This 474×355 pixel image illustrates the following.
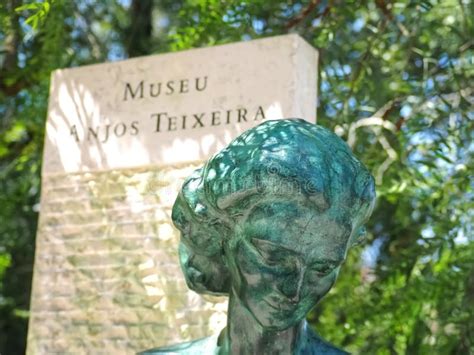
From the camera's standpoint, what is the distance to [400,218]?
4988 millimetres

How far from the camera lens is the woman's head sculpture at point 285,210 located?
1985 millimetres

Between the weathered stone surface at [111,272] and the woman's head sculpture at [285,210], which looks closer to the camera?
the woman's head sculpture at [285,210]

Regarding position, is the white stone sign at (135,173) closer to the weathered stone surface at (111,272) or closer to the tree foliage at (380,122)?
the weathered stone surface at (111,272)

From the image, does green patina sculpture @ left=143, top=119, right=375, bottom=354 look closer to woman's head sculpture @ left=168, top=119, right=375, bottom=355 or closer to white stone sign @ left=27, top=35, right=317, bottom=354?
woman's head sculpture @ left=168, top=119, right=375, bottom=355

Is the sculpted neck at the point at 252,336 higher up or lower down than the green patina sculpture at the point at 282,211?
lower down

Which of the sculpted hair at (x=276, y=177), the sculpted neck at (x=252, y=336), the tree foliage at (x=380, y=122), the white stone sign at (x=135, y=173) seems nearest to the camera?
the sculpted hair at (x=276, y=177)

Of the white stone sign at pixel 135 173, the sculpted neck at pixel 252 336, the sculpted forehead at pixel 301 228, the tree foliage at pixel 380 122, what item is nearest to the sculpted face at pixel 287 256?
the sculpted forehead at pixel 301 228

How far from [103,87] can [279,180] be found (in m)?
2.20

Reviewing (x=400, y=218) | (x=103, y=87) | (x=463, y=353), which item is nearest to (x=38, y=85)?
(x=103, y=87)

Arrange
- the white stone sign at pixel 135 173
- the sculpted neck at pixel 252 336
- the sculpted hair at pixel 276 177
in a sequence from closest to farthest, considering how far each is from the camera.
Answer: the sculpted hair at pixel 276 177, the sculpted neck at pixel 252 336, the white stone sign at pixel 135 173

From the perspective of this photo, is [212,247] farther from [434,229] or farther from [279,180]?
[434,229]

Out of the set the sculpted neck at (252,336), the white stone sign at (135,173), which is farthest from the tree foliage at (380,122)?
the sculpted neck at (252,336)

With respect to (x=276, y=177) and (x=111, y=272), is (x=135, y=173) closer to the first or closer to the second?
(x=111, y=272)

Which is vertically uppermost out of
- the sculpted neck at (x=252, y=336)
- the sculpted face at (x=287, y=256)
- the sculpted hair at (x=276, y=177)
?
the sculpted hair at (x=276, y=177)
